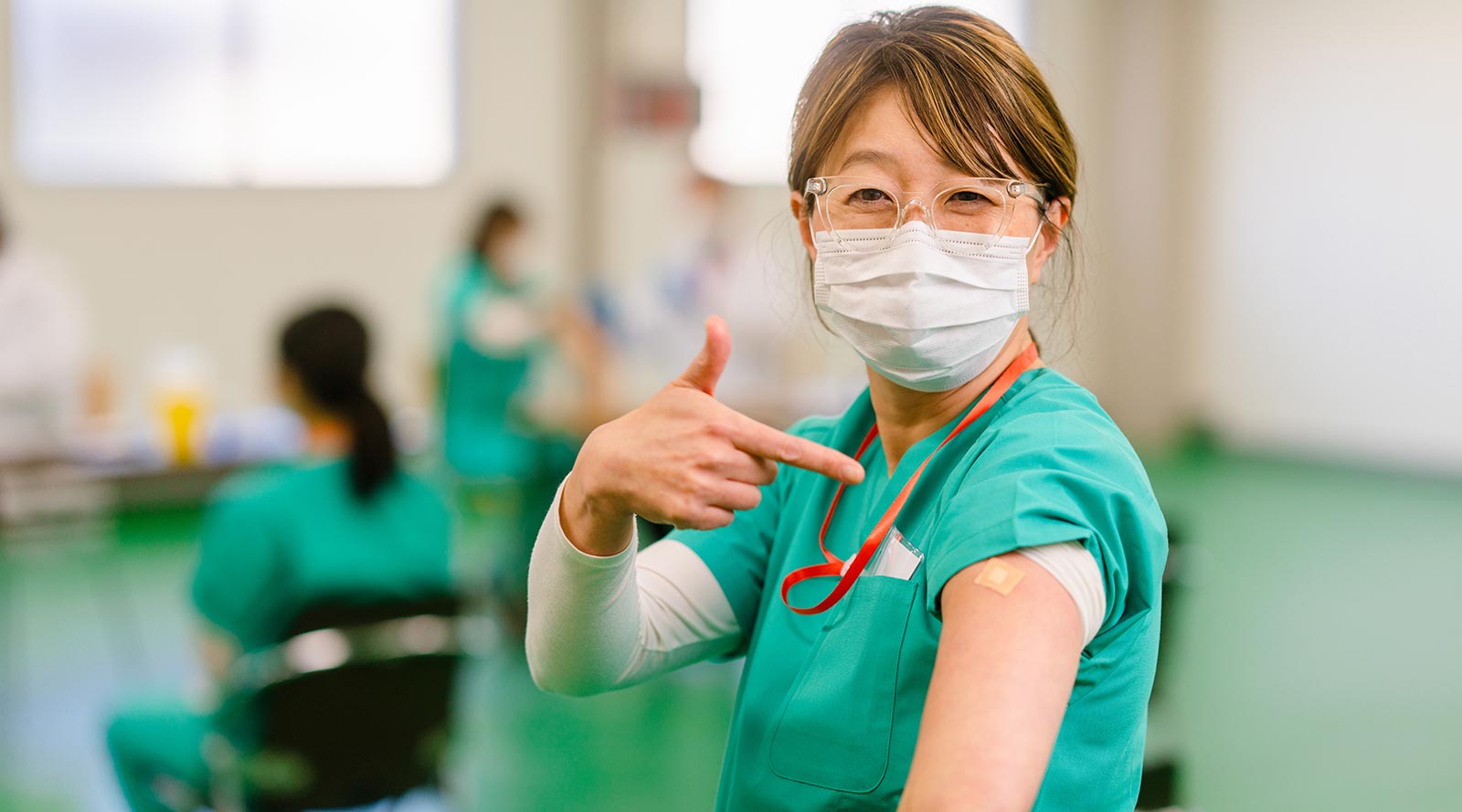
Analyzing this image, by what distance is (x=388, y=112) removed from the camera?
693cm

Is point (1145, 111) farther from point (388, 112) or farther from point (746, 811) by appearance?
point (746, 811)

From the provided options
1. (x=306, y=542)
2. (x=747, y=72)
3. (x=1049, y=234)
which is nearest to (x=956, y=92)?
→ (x=1049, y=234)

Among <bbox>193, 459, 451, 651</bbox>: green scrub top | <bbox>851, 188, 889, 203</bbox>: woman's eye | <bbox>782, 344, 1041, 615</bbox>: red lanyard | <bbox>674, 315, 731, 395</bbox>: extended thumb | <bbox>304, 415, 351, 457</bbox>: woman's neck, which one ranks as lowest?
<bbox>193, 459, 451, 651</bbox>: green scrub top

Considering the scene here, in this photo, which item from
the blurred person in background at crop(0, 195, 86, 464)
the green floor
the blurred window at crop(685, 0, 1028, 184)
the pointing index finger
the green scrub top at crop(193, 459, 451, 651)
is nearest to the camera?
the pointing index finger

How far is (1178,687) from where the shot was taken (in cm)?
395

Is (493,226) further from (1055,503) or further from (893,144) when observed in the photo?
(1055,503)

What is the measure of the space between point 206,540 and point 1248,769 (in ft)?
8.19

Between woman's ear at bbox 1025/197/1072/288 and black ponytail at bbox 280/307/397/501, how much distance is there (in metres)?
1.70

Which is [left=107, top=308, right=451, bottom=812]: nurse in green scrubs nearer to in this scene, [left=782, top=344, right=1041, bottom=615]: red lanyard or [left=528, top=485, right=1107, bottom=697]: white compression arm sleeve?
[left=528, top=485, right=1107, bottom=697]: white compression arm sleeve

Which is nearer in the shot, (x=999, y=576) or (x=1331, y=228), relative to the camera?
(x=999, y=576)

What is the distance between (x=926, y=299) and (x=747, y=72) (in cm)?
724

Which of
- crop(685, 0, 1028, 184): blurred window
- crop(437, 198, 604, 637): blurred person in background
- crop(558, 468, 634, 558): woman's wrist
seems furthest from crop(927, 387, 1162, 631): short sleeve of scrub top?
crop(685, 0, 1028, 184): blurred window

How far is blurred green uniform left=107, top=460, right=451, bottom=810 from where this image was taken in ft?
7.73

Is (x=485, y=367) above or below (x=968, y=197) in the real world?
below
